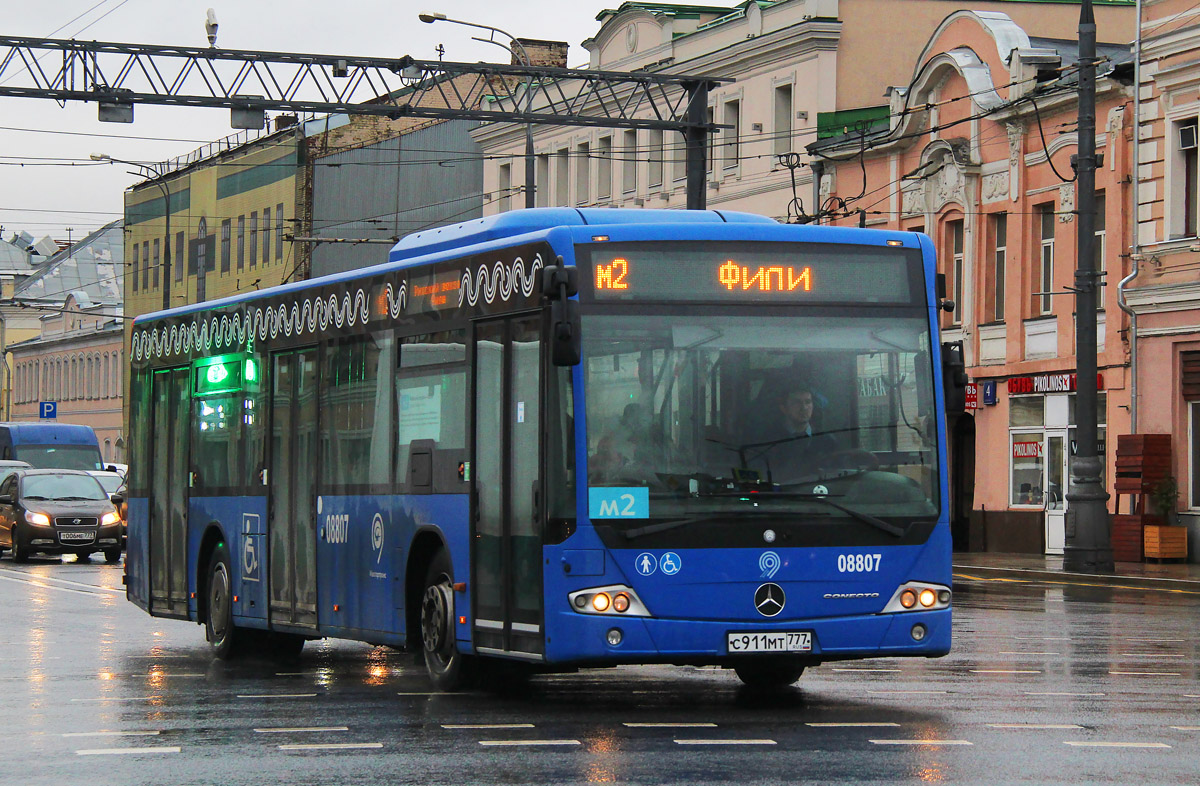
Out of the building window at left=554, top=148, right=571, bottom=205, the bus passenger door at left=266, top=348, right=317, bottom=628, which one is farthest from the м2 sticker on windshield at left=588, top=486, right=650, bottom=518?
the building window at left=554, top=148, right=571, bottom=205

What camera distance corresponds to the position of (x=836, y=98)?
4991 centimetres

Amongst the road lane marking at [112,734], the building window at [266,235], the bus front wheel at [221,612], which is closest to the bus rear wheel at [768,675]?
the road lane marking at [112,734]

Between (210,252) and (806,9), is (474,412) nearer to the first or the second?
(806,9)

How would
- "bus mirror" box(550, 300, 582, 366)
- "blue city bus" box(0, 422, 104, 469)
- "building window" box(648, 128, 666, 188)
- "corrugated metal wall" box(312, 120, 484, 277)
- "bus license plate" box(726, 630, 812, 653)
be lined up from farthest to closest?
1. "corrugated metal wall" box(312, 120, 484, 277)
2. "building window" box(648, 128, 666, 188)
3. "blue city bus" box(0, 422, 104, 469)
4. "bus license plate" box(726, 630, 812, 653)
5. "bus mirror" box(550, 300, 582, 366)

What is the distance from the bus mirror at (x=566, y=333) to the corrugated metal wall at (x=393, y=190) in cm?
5431

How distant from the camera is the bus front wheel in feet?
56.4

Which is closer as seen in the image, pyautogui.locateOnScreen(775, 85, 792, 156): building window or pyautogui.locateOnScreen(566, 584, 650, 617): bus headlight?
pyautogui.locateOnScreen(566, 584, 650, 617): bus headlight

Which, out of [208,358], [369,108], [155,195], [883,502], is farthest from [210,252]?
[883,502]

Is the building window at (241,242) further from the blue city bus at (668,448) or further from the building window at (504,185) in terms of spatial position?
the blue city bus at (668,448)

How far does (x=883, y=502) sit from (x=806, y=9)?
38.4 metres

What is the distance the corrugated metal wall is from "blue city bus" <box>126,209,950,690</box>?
52.6 metres

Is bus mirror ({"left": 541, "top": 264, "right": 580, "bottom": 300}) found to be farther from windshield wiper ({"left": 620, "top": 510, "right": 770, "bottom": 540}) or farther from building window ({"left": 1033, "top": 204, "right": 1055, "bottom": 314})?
building window ({"left": 1033, "top": 204, "right": 1055, "bottom": 314})

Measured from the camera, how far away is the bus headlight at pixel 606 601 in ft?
40.0

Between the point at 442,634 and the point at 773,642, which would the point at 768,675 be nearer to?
the point at 773,642
